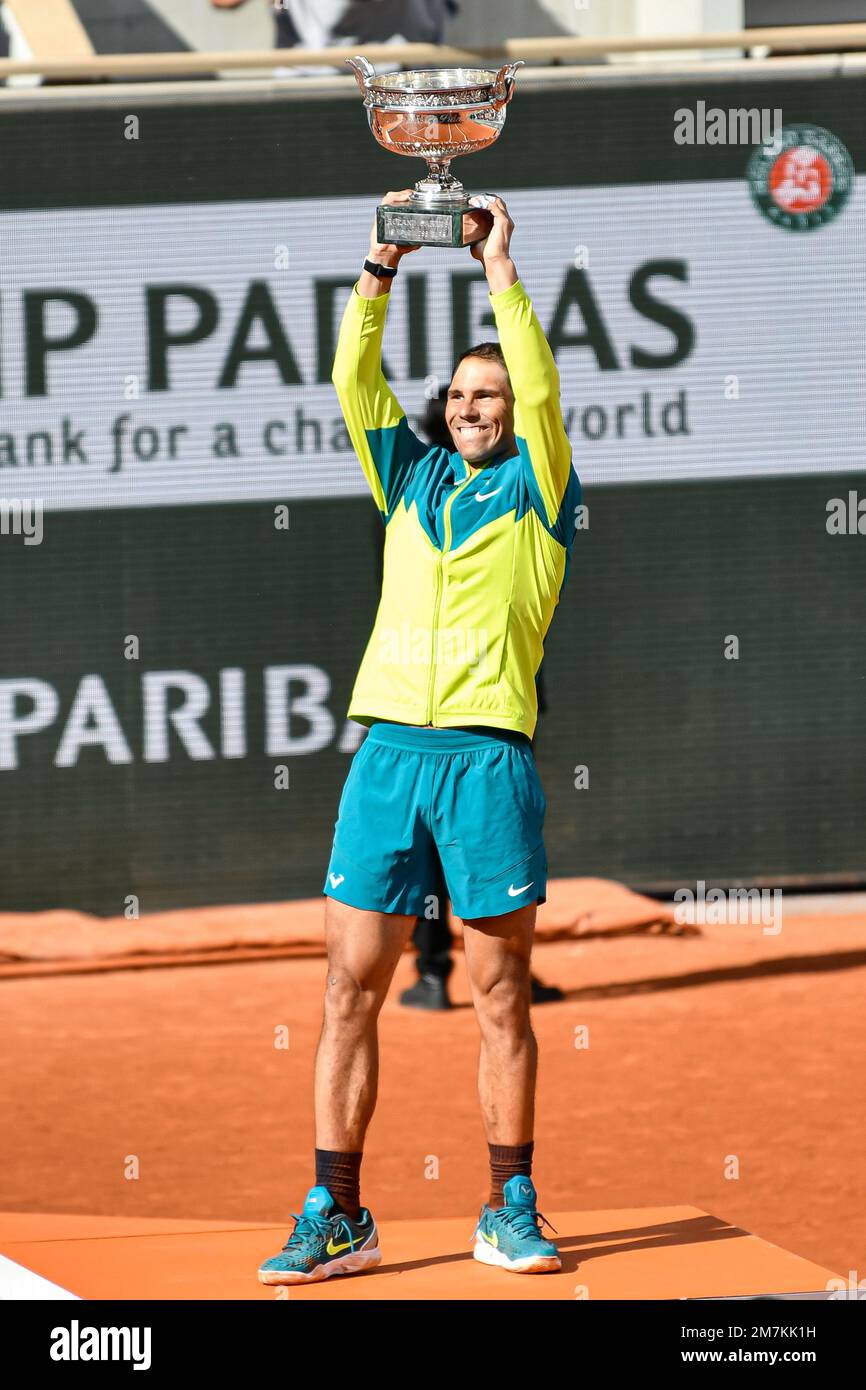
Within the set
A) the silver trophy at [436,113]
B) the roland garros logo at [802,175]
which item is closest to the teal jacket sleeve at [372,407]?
the silver trophy at [436,113]

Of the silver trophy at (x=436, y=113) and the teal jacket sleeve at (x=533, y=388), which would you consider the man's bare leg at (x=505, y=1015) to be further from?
the silver trophy at (x=436, y=113)

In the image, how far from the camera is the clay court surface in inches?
187

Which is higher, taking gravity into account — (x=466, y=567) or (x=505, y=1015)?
(x=466, y=567)

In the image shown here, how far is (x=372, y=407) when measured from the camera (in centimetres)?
342

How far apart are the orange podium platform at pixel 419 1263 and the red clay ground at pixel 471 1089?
712mm

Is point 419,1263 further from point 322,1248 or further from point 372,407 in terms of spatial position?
point 372,407

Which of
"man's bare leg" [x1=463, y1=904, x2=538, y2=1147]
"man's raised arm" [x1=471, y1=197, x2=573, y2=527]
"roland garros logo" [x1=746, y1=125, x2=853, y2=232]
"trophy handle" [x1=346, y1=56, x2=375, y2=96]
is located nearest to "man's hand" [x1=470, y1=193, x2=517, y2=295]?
"man's raised arm" [x1=471, y1=197, x2=573, y2=527]

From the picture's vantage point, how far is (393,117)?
3.55 meters

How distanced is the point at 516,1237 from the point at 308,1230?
1.19 ft

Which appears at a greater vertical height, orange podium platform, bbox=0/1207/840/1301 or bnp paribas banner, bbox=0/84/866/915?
bnp paribas banner, bbox=0/84/866/915

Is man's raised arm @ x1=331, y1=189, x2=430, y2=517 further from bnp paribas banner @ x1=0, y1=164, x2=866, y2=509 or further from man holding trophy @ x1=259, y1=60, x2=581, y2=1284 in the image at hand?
bnp paribas banner @ x1=0, y1=164, x2=866, y2=509

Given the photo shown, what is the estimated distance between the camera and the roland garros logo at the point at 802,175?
25.8 feet

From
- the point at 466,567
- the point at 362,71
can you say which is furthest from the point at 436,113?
the point at 466,567

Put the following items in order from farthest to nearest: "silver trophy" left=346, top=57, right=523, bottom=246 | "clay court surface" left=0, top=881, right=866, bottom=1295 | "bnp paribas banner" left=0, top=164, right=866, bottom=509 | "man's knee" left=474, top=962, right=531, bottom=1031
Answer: "bnp paribas banner" left=0, top=164, right=866, bottom=509
"clay court surface" left=0, top=881, right=866, bottom=1295
"silver trophy" left=346, top=57, right=523, bottom=246
"man's knee" left=474, top=962, right=531, bottom=1031
